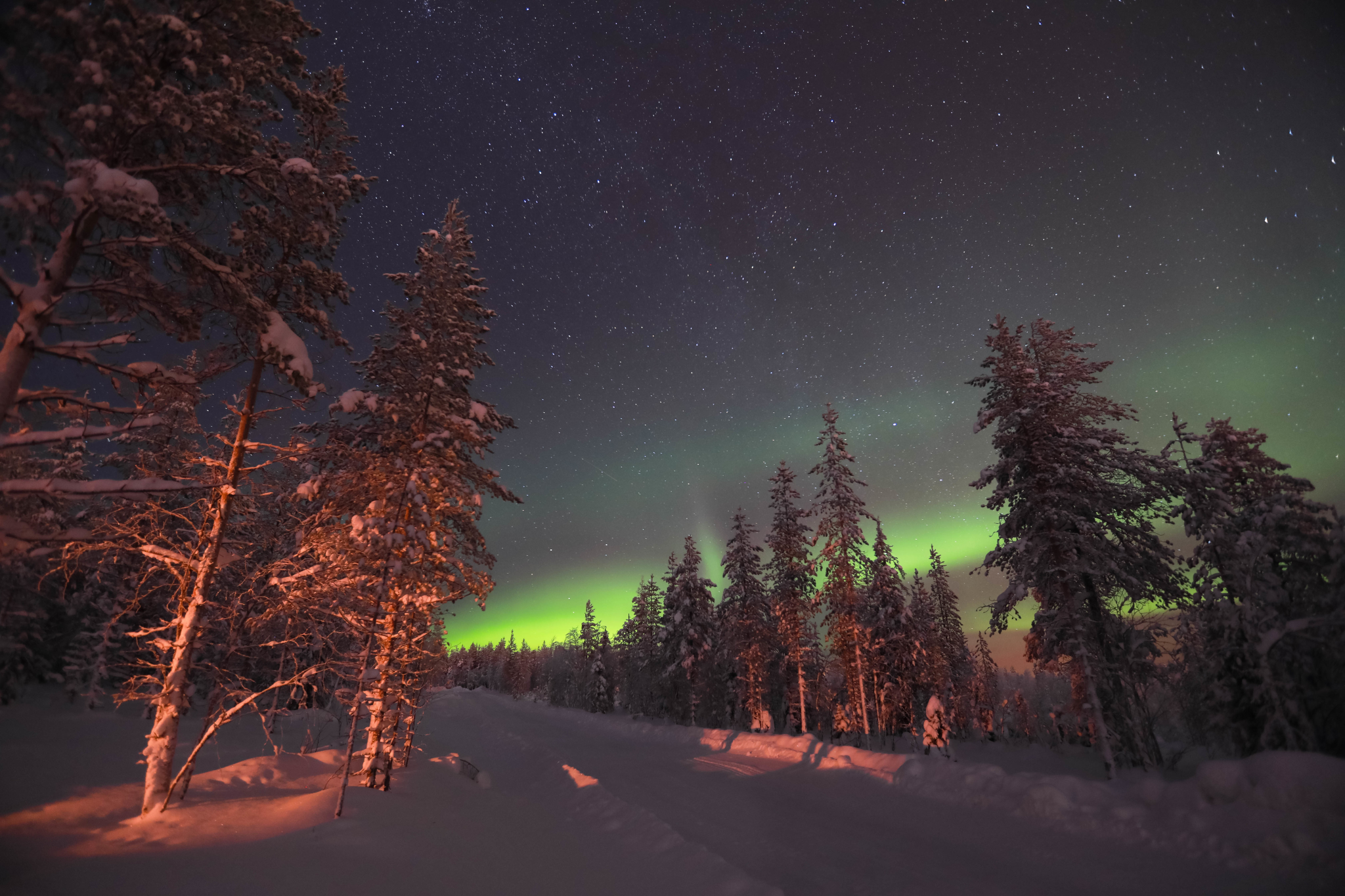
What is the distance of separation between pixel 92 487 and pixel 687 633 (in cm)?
3977

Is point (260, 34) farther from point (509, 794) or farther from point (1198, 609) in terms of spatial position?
point (1198, 609)

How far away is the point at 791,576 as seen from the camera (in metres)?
31.9

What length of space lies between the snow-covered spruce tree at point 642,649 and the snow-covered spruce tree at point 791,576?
56.9 ft

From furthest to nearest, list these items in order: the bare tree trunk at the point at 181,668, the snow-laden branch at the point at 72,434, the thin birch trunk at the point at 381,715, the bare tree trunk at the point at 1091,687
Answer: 1. the bare tree trunk at the point at 1091,687
2. the thin birch trunk at the point at 381,715
3. the bare tree trunk at the point at 181,668
4. the snow-laden branch at the point at 72,434

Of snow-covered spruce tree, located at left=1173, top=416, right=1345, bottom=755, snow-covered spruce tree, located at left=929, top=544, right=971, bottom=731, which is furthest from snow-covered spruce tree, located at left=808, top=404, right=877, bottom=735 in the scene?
snow-covered spruce tree, located at left=929, top=544, right=971, bottom=731

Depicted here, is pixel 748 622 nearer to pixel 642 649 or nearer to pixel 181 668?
pixel 642 649

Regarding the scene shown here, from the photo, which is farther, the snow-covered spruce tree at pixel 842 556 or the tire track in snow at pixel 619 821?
the snow-covered spruce tree at pixel 842 556

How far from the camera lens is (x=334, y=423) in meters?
14.7

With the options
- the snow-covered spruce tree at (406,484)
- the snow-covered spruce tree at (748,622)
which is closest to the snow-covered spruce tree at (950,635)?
the snow-covered spruce tree at (748,622)

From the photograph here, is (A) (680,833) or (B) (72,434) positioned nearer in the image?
(B) (72,434)

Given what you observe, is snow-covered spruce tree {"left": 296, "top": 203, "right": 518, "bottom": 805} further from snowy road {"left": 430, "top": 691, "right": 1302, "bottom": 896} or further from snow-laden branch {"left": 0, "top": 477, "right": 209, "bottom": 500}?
snowy road {"left": 430, "top": 691, "right": 1302, "bottom": 896}

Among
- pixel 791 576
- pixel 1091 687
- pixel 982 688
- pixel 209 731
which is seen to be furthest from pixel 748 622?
pixel 982 688

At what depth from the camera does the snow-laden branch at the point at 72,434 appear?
5.17 meters

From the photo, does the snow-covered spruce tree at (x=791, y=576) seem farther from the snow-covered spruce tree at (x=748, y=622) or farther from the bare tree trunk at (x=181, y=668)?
the bare tree trunk at (x=181, y=668)
